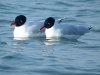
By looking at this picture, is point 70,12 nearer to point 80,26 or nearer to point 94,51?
point 80,26

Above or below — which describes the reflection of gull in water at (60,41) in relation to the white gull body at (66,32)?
below

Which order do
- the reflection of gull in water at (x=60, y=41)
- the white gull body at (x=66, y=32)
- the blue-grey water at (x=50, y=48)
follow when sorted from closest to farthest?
the blue-grey water at (x=50, y=48), the reflection of gull in water at (x=60, y=41), the white gull body at (x=66, y=32)

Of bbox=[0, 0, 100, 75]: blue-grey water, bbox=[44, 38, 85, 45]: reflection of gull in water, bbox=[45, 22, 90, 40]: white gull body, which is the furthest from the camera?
bbox=[45, 22, 90, 40]: white gull body

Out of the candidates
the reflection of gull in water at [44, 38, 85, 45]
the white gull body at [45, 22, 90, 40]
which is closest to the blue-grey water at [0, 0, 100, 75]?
the reflection of gull in water at [44, 38, 85, 45]

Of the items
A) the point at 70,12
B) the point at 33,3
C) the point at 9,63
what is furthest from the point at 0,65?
the point at 33,3

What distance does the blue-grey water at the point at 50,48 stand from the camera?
1275cm

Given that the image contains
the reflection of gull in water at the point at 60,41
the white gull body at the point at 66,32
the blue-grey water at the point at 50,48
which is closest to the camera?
the blue-grey water at the point at 50,48

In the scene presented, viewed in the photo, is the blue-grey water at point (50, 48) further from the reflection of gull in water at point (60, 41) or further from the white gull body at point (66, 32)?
the white gull body at point (66, 32)

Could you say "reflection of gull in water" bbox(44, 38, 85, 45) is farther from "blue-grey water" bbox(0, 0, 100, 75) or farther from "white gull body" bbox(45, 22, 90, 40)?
"white gull body" bbox(45, 22, 90, 40)

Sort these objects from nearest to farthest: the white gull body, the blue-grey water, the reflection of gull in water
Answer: the blue-grey water → the reflection of gull in water → the white gull body

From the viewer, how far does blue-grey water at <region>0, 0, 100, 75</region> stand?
1275 cm

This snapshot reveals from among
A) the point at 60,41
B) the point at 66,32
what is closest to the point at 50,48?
the point at 60,41

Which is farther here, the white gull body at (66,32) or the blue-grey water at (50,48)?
the white gull body at (66,32)

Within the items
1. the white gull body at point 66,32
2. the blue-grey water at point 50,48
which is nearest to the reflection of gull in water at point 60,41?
the blue-grey water at point 50,48
